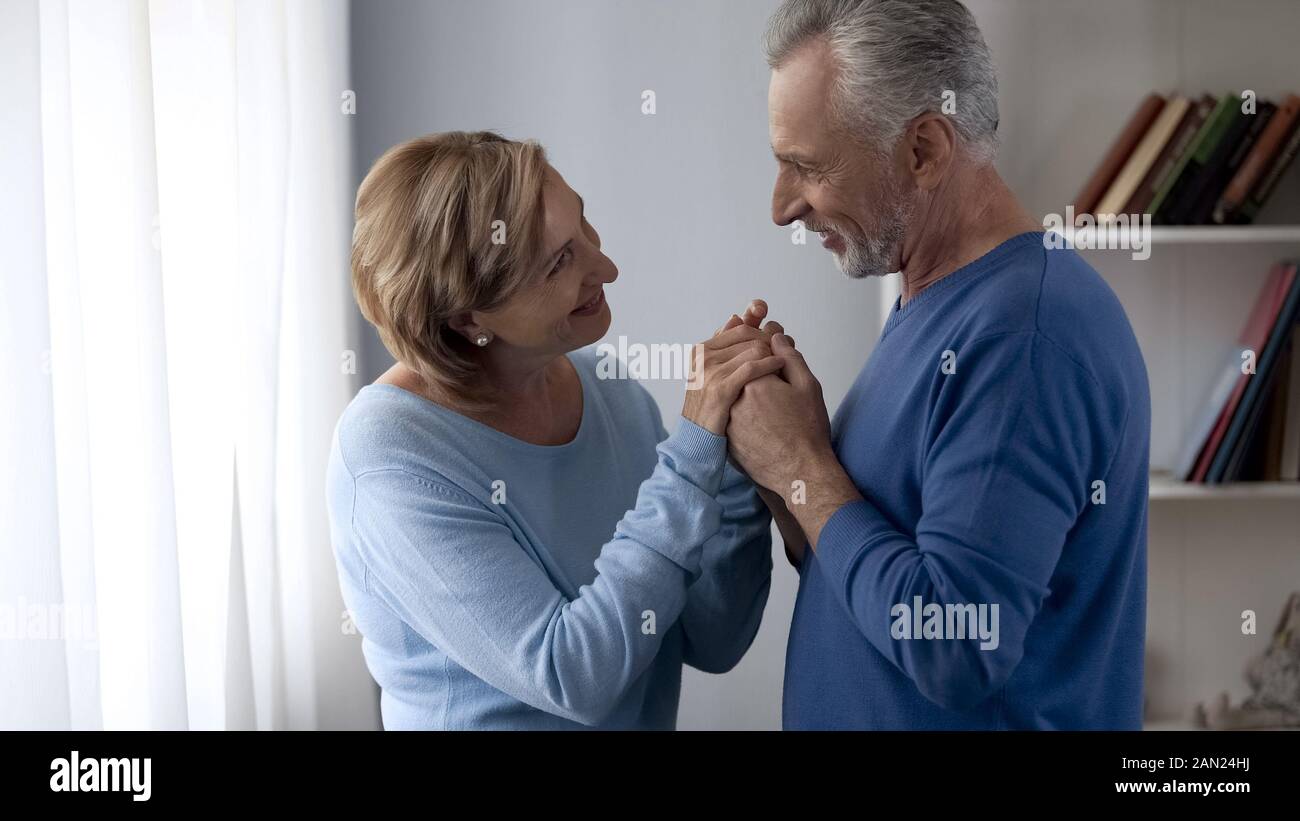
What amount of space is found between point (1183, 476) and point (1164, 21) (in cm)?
77

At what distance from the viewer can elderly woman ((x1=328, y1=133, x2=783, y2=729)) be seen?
0.88 meters

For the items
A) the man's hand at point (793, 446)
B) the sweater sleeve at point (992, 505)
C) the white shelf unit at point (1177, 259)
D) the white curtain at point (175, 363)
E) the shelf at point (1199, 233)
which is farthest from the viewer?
the white shelf unit at point (1177, 259)

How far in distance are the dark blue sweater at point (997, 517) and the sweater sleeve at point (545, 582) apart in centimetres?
14

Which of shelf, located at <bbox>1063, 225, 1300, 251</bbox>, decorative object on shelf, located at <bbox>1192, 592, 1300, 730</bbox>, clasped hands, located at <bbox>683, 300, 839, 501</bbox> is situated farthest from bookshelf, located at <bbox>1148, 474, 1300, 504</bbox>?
clasped hands, located at <bbox>683, 300, 839, 501</bbox>

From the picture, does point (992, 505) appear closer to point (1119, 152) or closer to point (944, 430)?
point (944, 430)

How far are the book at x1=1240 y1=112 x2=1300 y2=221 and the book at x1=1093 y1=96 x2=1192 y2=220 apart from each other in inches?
6.2

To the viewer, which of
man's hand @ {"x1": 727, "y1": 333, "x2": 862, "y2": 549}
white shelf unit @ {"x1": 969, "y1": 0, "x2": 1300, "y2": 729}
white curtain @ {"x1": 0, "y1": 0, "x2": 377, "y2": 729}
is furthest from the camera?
white shelf unit @ {"x1": 969, "y1": 0, "x2": 1300, "y2": 729}

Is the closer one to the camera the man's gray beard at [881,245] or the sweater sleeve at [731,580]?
the man's gray beard at [881,245]

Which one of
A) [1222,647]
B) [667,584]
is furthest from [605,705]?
[1222,647]

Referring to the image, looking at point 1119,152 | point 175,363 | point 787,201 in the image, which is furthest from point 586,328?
point 1119,152

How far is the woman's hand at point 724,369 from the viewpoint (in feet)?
2.91

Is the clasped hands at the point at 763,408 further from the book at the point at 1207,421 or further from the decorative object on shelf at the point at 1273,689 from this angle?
the decorative object on shelf at the point at 1273,689

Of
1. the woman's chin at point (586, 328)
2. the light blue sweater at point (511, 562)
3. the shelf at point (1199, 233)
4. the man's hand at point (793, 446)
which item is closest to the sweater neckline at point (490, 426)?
the light blue sweater at point (511, 562)

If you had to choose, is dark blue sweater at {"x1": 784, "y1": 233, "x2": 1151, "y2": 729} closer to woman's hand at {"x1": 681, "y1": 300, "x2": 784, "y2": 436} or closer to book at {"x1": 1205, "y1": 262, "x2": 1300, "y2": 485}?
woman's hand at {"x1": 681, "y1": 300, "x2": 784, "y2": 436}
